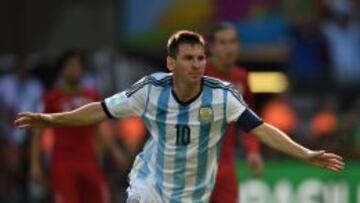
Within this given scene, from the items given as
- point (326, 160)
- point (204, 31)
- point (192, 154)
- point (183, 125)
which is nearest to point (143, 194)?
point (192, 154)

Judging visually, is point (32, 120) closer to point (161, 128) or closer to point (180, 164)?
point (161, 128)

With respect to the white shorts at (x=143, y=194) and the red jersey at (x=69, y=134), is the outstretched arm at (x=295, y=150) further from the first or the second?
the red jersey at (x=69, y=134)

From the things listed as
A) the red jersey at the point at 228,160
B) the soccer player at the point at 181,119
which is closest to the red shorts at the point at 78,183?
the red jersey at the point at 228,160

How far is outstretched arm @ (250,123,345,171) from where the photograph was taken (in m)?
10.3

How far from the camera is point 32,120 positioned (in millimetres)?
10789

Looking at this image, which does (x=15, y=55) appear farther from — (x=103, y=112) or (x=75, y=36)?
(x=103, y=112)

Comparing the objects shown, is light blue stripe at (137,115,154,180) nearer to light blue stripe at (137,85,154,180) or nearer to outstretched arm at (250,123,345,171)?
light blue stripe at (137,85,154,180)

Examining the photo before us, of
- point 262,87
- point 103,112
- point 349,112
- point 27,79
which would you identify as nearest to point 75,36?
point 27,79

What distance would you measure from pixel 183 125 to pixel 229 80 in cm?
236

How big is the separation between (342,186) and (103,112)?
19.5ft

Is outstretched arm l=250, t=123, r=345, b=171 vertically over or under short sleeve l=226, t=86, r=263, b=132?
under

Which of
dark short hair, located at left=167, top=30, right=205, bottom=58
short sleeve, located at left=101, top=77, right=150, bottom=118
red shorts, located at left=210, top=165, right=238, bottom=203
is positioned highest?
dark short hair, located at left=167, top=30, right=205, bottom=58

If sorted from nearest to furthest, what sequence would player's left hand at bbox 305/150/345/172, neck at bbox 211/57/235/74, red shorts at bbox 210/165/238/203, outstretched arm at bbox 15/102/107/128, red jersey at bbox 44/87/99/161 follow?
player's left hand at bbox 305/150/345/172, outstretched arm at bbox 15/102/107/128, red shorts at bbox 210/165/238/203, neck at bbox 211/57/235/74, red jersey at bbox 44/87/99/161

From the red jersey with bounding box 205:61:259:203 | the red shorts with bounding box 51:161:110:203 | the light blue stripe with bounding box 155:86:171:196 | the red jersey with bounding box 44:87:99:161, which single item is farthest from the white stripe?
the red jersey with bounding box 44:87:99:161
